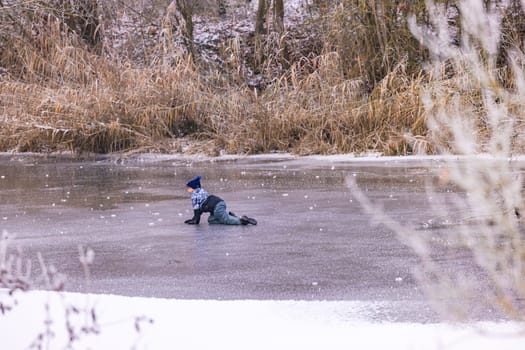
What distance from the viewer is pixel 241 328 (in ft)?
16.0

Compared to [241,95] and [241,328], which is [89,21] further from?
[241,328]

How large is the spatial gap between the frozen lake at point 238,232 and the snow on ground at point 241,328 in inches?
11.5

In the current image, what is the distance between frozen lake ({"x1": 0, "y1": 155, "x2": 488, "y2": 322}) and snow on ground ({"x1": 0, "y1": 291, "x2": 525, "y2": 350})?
0.29m

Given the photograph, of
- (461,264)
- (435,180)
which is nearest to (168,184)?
(435,180)

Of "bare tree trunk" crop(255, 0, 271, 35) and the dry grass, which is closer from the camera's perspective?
the dry grass

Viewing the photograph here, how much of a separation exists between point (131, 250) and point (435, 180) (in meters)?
5.43

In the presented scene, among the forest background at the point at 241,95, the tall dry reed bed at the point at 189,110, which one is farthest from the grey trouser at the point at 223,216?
the tall dry reed bed at the point at 189,110

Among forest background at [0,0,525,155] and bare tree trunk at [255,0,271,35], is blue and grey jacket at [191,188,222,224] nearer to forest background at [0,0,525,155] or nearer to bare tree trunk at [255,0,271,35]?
forest background at [0,0,525,155]

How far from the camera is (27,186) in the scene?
43.0 ft

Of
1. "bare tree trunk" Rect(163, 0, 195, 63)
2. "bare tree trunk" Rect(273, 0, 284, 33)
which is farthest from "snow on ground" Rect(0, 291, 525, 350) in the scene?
"bare tree trunk" Rect(273, 0, 284, 33)

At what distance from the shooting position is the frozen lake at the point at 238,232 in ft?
19.8

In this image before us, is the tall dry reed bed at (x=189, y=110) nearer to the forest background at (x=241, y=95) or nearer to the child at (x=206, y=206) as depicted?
the forest background at (x=241, y=95)

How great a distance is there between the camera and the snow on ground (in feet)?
14.9

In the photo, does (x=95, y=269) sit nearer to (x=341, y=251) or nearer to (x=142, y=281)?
(x=142, y=281)
